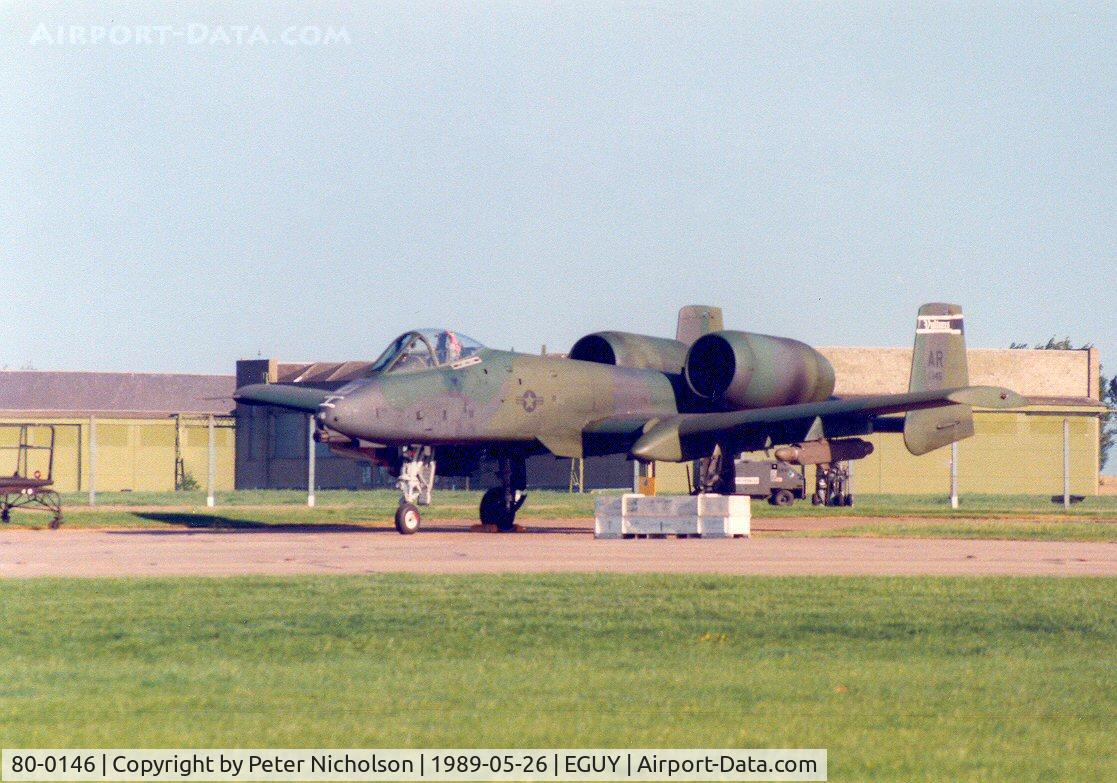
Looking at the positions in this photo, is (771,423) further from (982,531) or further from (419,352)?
(419,352)

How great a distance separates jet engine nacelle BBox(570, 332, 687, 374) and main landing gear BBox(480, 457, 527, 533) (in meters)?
3.98

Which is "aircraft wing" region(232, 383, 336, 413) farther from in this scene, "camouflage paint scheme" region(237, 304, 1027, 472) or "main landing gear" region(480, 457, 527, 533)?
"main landing gear" region(480, 457, 527, 533)

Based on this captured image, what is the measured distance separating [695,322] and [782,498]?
682 inches


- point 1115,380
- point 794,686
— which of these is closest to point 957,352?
point 794,686

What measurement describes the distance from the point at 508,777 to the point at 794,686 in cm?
348

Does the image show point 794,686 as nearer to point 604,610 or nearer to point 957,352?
point 604,610

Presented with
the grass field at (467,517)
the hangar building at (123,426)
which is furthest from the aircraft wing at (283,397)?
the hangar building at (123,426)

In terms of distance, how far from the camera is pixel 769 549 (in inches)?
964

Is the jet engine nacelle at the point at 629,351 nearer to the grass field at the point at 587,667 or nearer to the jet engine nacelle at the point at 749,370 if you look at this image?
the jet engine nacelle at the point at 749,370

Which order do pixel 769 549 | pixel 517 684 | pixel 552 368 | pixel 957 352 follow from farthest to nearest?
pixel 957 352, pixel 552 368, pixel 769 549, pixel 517 684

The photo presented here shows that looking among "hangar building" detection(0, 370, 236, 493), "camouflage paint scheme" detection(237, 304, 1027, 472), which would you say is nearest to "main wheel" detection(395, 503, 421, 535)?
"camouflage paint scheme" detection(237, 304, 1027, 472)

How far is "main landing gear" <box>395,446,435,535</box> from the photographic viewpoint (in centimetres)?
2891

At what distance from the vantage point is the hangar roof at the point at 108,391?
9806cm

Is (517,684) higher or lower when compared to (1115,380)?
lower
